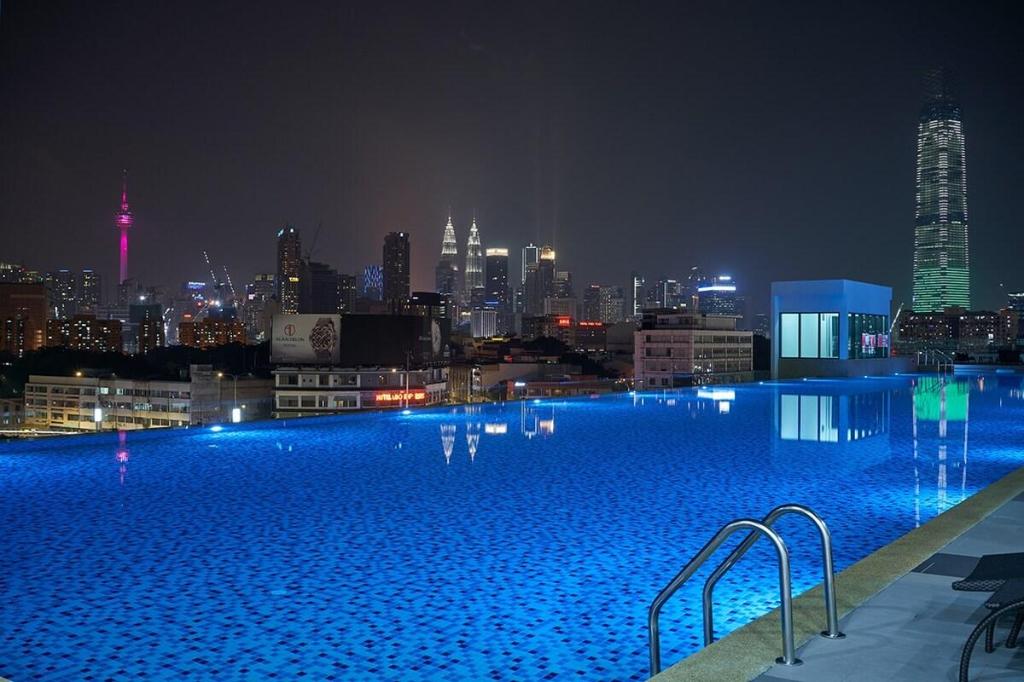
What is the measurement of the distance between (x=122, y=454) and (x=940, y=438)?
12083 mm

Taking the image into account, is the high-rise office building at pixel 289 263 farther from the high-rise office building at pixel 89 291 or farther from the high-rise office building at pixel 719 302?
the high-rise office building at pixel 719 302

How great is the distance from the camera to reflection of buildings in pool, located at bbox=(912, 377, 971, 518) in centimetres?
868

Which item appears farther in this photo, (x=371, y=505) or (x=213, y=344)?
(x=213, y=344)

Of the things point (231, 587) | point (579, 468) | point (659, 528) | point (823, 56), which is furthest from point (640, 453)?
point (823, 56)

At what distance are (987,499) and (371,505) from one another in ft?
17.3

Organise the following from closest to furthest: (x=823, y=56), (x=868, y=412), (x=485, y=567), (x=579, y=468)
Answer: (x=485, y=567)
(x=579, y=468)
(x=868, y=412)
(x=823, y=56)

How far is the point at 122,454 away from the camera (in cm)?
1212

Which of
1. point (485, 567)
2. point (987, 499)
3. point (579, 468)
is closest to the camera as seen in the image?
point (485, 567)

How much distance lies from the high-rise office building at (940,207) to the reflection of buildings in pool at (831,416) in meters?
138

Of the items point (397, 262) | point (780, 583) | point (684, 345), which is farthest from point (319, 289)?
point (780, 583)

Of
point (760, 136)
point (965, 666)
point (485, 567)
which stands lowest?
point (485, 567)

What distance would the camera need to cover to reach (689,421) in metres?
16.1

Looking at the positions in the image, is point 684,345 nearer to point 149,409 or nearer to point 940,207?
point 149,409

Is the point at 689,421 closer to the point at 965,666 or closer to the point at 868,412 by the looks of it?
the point at 868,412
